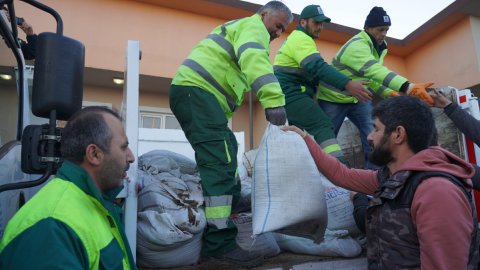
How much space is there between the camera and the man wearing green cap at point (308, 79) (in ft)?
9.32

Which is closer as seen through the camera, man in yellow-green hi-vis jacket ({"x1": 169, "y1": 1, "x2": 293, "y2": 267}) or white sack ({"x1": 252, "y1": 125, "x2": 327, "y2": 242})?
white sack ({"x1": 252, "y1": 125, "x2": 327, "y2": 242})

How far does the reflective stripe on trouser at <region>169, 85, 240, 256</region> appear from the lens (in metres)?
2.07

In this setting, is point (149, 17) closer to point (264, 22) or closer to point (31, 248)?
point (264, 22)

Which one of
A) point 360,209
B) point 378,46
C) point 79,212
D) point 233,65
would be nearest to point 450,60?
point 378,46

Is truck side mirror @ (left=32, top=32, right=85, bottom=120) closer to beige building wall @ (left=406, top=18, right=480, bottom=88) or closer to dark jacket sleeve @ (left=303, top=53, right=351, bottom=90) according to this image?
dark jacket sleeve @ (left=303, top=53, right=351, bottom=90)

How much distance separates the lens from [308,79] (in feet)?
10.4

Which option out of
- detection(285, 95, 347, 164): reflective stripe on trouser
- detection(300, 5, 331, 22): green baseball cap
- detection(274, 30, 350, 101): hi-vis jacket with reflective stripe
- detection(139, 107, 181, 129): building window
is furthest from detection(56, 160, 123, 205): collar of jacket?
detection(139, 107, 181, 129): building window

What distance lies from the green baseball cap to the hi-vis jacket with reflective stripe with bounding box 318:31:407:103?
38 centimetres

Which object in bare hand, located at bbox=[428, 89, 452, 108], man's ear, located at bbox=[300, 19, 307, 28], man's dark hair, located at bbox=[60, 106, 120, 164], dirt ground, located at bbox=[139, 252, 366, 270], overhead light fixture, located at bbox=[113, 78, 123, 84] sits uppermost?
overhead light fixture, located at bbox=[113, 78, 123, 84]

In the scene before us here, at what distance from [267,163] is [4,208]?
1231 mm

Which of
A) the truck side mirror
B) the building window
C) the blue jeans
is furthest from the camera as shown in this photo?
the building window

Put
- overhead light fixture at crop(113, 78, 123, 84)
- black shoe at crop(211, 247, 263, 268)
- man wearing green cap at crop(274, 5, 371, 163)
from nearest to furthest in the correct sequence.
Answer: black shoe at crop(211, 247, 263, 268) → man wearing green cap at crop(274, 5, 371, 163) → overhead light fixture at crop(113, 78, 123, 84)

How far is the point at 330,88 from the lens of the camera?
337 centimetres

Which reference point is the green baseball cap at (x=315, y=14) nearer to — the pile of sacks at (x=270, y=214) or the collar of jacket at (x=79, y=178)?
the pile of sacks at (x=270, y=214)
